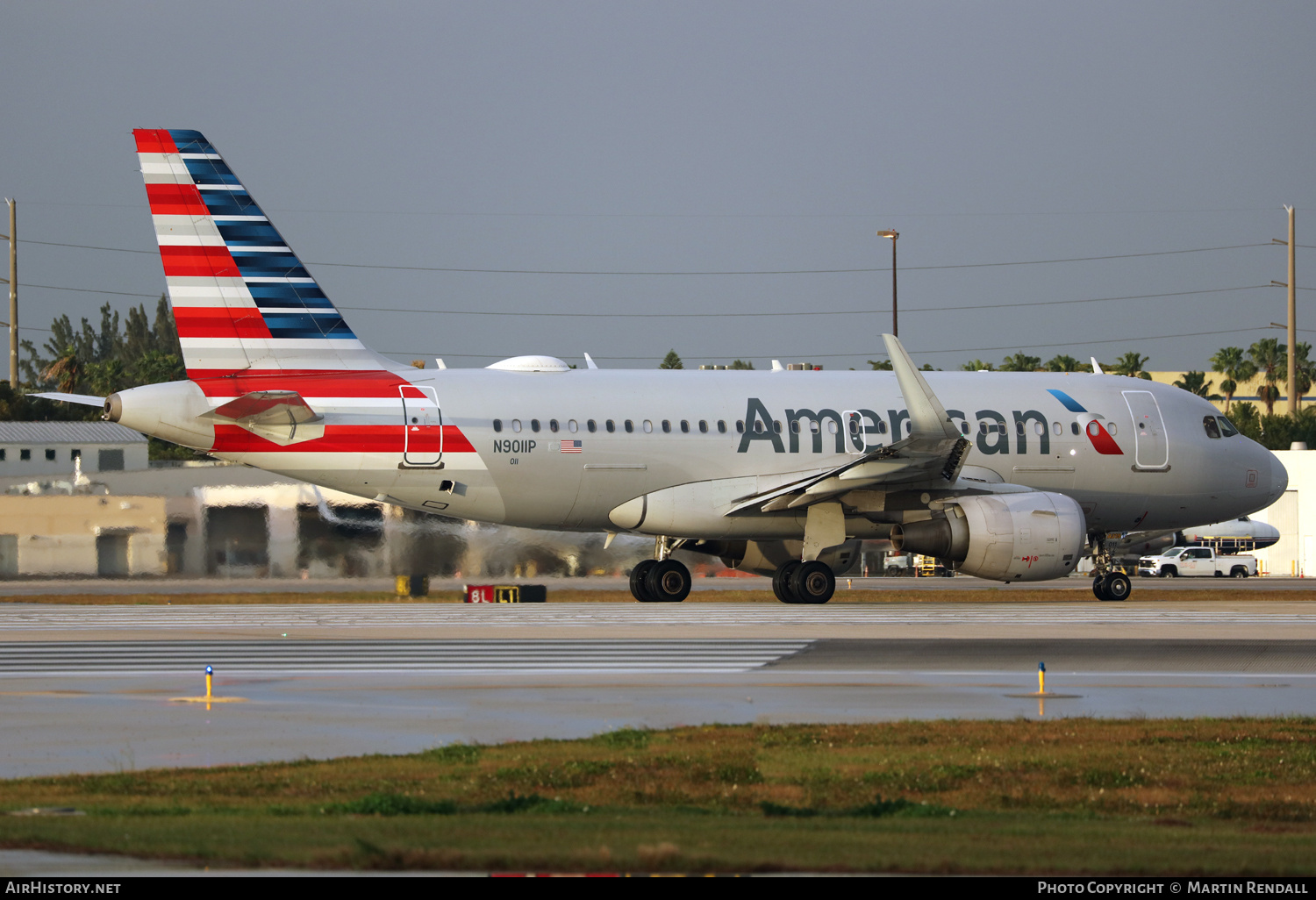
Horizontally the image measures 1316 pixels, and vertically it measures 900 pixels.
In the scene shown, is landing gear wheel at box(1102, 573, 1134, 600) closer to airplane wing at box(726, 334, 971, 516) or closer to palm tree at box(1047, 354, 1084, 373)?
airplane wing at box(726, 334, 971, 516)

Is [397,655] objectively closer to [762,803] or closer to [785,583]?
[762,803]

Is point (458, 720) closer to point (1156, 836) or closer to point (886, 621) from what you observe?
point (1156, 836)

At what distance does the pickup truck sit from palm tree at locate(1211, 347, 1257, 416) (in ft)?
181

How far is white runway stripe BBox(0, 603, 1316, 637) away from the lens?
24875 millimetres

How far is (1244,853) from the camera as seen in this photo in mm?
8219

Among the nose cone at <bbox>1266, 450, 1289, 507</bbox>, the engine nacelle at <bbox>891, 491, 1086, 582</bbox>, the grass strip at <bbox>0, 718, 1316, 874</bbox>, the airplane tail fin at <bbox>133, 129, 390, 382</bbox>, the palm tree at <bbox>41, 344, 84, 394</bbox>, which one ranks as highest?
the palm tree at <bbox>41, 344, 84, 394</bbox>

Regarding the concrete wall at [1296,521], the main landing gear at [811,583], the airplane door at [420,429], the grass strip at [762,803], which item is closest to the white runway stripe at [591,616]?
the main landing gear at [811,583]

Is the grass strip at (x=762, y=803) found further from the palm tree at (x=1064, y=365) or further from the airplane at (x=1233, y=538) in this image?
the palm tree at (x=1064, y=365)

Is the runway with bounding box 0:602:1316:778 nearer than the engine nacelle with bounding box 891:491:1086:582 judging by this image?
Yes

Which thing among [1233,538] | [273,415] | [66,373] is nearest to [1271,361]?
[1233,538]

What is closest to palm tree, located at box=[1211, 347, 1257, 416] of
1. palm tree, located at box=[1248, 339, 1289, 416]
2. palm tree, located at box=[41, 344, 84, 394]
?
palm tree, located at box=[1248, 339, 1289, 416]

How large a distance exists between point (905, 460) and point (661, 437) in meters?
4.91
